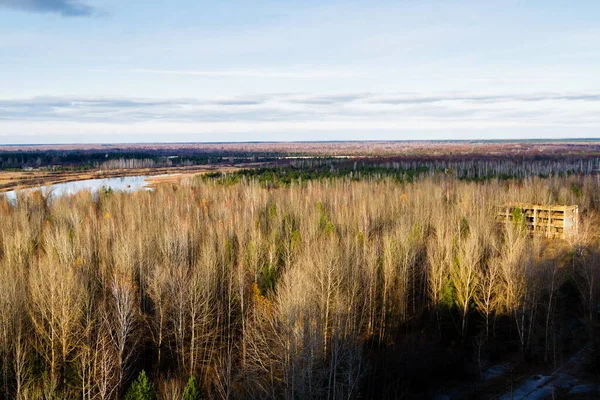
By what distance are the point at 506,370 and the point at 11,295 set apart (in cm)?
2538

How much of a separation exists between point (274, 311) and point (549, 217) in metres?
46.2

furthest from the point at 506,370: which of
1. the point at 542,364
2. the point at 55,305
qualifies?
the point at 55,305

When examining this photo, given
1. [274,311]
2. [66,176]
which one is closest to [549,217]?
[274,311]

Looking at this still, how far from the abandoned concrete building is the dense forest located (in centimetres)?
946

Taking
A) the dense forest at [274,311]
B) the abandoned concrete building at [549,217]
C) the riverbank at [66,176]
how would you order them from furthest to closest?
the riverbank at [66,176], the abandoned concrete building at [549,217], the dense forest at [274,311]

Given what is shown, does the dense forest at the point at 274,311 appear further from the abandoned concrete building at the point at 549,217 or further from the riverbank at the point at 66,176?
the riverbank at the point at 66,176

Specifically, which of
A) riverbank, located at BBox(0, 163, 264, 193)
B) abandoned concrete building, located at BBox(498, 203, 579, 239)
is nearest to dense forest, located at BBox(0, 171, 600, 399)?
abandoned concrete building, located at BBox(498, 203, 579, 239)

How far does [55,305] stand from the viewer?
23.4 metres

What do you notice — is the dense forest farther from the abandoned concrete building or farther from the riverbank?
the riverbank

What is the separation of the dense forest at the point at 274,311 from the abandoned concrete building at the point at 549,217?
9.46 m

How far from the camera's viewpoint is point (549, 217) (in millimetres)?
59312

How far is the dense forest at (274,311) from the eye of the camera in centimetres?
2105

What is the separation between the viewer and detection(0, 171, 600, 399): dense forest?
21.0 meters

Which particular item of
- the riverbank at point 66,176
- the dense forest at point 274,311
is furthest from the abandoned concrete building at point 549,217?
the riverbank at point 66,176
